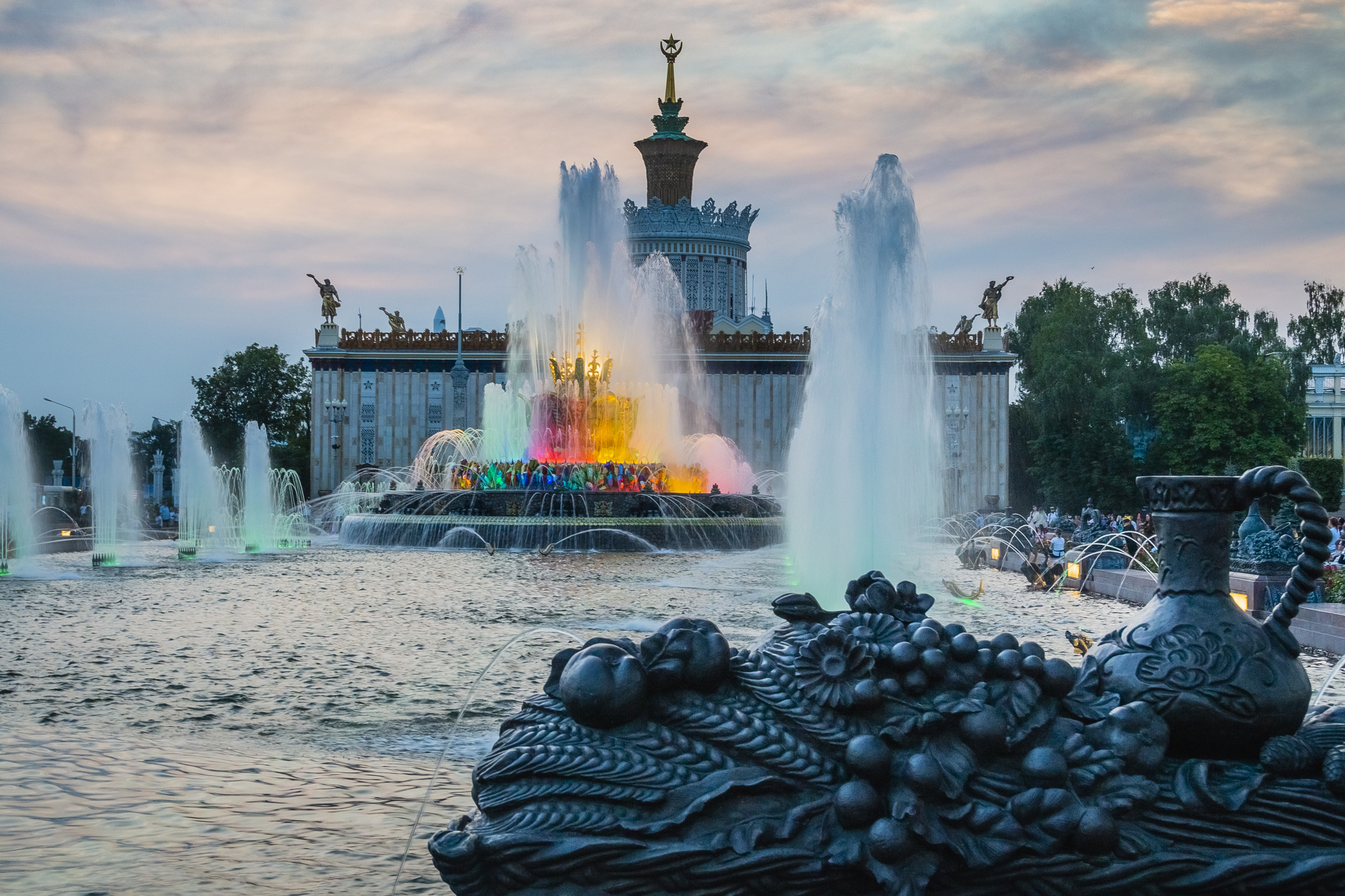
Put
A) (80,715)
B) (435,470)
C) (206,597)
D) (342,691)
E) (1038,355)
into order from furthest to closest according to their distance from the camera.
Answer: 1. (1038,355)
2. (435,470)
3. (206,597)
4. (342,691)
5. (80,715)

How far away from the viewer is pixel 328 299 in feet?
184

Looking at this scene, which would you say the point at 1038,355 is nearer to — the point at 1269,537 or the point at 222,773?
the point at 1269,537

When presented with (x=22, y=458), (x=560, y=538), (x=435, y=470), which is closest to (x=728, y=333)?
(x=435, y=470)

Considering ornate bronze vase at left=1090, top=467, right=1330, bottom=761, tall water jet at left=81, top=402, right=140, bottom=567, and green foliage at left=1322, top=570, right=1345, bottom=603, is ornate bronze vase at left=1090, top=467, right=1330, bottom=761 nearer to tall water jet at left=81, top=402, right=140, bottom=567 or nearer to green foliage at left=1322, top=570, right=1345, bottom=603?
green foliage at left=1322, top=570, right=1345, bottom=603

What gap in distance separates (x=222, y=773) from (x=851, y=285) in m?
9.99

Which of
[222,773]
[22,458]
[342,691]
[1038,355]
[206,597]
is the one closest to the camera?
[222,773]

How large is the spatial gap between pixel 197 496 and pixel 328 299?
3178 centimetres

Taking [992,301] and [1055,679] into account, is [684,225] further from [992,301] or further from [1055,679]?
[1055,679]

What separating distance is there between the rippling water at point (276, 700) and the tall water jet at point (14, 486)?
4135mm

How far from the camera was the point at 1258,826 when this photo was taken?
2.42 meters

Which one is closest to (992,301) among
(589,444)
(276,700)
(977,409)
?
(977,409)

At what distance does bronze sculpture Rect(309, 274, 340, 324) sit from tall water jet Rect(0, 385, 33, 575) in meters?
36.1

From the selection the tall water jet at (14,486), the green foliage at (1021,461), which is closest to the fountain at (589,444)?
the tall water jet at (14,486)

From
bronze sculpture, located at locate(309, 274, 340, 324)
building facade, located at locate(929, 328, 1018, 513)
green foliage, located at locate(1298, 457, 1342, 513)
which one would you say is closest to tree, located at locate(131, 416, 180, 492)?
bronze sculpture, located at locate(309, 274, 340, 324)
